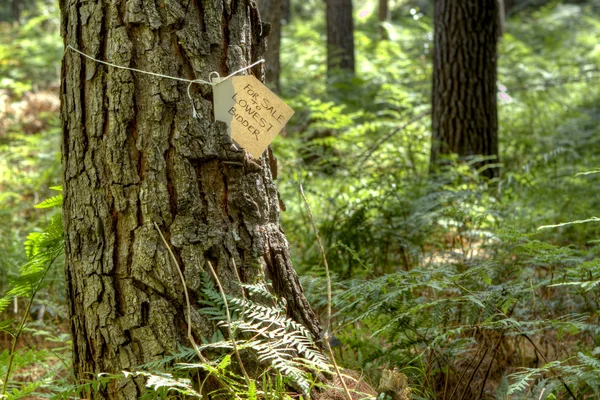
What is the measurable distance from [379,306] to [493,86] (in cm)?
353

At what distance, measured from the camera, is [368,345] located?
2.47m

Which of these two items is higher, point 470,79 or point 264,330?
point 470,79

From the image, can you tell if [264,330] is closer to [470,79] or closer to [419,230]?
[419,230]

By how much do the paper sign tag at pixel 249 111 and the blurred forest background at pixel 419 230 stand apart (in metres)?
0.65

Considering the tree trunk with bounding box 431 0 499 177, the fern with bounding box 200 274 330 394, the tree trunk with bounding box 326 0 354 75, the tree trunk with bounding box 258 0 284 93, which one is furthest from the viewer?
the tree trunk with bounding box 326 0 354 75

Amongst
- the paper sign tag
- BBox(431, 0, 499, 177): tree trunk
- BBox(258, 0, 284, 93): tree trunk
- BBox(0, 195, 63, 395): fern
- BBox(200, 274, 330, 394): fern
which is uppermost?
BBox(258, 0, 284, 93): tree trunk

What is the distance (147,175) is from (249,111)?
1.28 ft

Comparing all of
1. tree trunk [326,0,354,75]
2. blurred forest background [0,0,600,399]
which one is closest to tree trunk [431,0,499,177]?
blurred forest background [0,0,600,399]

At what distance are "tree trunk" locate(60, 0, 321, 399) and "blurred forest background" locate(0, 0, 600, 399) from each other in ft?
1.04

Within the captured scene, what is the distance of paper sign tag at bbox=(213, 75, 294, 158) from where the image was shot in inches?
76.2

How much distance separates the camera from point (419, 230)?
370 centimetres

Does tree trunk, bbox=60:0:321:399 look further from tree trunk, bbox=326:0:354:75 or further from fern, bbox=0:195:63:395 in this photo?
tree trunk, bbox=326:0:354:75

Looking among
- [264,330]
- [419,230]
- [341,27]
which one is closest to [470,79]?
[419,230]

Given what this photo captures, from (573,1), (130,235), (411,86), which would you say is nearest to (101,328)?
(130,235)
